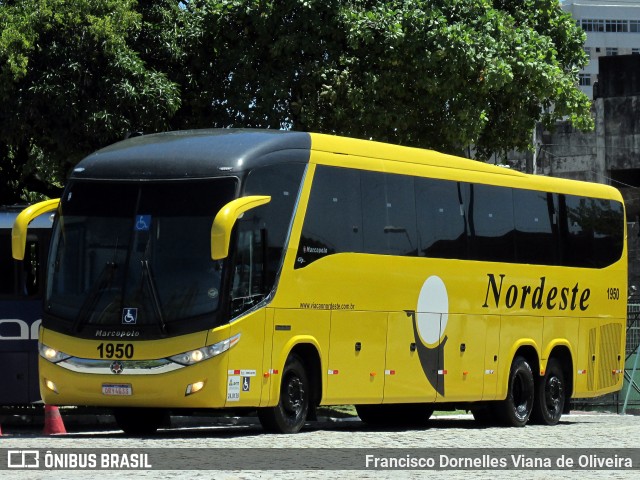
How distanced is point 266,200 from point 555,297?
782 cm

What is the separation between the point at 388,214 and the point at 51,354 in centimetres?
493

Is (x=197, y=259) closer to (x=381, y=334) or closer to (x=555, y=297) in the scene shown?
(x=381, y=334)

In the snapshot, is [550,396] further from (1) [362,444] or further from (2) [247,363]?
(1) [362,444]

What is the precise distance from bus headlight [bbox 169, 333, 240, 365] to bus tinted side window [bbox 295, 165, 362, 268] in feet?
5.51

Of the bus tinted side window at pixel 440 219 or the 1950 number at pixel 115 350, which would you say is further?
the bus tinted side window at pixel 440 219

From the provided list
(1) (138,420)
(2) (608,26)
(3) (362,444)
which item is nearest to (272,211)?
(3) (362,444)

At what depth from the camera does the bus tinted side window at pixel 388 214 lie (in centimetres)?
1917

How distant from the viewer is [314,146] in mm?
18219

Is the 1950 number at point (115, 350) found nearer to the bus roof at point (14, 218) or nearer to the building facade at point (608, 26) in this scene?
the bus roof at point (14, 218)

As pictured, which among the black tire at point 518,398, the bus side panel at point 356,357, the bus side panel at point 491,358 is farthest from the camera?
the black tire at point 518,398

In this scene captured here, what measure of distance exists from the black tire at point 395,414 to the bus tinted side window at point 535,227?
274cm

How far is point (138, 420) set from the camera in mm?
18484

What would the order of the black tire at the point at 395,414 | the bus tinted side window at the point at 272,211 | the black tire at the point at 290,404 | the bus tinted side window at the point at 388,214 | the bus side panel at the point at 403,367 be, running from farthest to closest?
1. the black tire at the point at 395,414
2. the bus side panel at the point at 403,367
3. the bus tinted side window at the point at 388,214
4. the black tire at the point at 290,404
5. the bus tinted side window at the point at 272,211

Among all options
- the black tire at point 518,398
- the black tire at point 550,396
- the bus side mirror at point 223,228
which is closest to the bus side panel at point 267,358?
the bus side mirror at point 223,228
